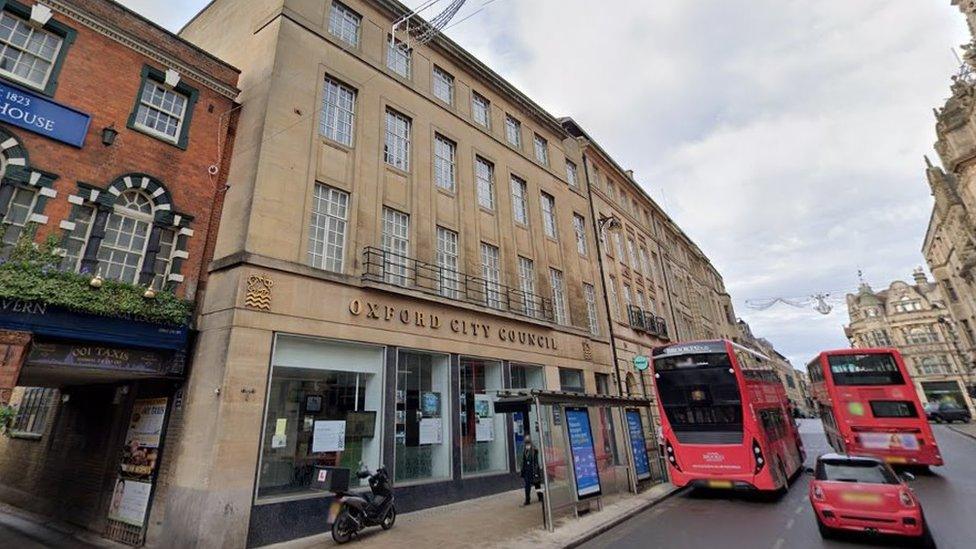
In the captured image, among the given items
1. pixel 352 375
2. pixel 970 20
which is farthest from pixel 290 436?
pixel 970 20

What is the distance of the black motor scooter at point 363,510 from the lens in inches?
339

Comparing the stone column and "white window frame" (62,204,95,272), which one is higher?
"white window frame" (62,204,95,272)

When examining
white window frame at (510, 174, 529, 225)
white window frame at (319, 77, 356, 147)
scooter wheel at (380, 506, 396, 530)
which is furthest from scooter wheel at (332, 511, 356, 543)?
white window frame at (510, 174, 529, 225)

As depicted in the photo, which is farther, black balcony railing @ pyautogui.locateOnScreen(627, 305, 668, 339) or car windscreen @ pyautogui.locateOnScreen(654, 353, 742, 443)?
black balcony railing @ pyautogui.locateOnScreen(627, 305, 668, 339)

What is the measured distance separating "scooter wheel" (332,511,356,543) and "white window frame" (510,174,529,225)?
13796 mm

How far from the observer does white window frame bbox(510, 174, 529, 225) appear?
1993 cm

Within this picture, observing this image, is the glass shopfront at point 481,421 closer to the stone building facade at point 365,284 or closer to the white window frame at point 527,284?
the stone building facade at point 365,284

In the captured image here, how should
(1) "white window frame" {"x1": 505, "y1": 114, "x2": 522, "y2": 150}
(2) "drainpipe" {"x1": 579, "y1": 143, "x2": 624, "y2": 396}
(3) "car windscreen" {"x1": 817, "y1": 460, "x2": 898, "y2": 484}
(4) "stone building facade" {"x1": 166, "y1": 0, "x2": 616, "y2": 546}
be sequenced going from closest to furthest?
(3) "car windscreen" {"x1": 817, "y1": 460, "x2": 898, "y2": 484}, (4) "stone building facade" {"x1": 166, "y1": 0, "x2": 616, "y2": 546}, (1) "white window frame" {"x1": 505, "y1": 114, "x2": 522, "y2": 150}, (2) "drainpipe" {"x1": 579, "y1": 143, "x2": 624, "y2": 396}

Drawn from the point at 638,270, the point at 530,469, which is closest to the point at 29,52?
the point at 530,469

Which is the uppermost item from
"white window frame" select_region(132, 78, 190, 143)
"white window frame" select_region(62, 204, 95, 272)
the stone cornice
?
the stone cornice

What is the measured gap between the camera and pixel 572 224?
23469 millimetres

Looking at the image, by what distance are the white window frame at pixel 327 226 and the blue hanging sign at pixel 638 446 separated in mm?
10755

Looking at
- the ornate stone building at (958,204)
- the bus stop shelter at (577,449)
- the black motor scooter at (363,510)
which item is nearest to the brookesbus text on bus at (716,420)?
the bus stop shelter at (577,449)

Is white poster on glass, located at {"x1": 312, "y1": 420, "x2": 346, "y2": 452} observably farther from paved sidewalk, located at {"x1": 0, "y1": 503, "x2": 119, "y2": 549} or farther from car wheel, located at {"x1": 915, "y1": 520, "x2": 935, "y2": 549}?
car wheel, located at {"x1": 915, "y1": 520, "x2": 935, "y2": 549}
